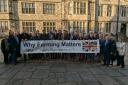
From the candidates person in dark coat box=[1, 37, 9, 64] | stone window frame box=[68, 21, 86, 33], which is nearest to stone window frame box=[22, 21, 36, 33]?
stone window frame box=[68, 21, 86, 33]

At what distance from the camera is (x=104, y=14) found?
40.1 meters

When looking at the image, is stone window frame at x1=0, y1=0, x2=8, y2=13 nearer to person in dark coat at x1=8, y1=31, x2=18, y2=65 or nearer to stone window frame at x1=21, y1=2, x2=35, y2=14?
stone window frame at x1=21, y1=2, x2=35, y2=14

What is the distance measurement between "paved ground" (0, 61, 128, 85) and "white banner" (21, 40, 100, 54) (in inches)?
40.0

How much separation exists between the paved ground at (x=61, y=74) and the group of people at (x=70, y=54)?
2.68 feet

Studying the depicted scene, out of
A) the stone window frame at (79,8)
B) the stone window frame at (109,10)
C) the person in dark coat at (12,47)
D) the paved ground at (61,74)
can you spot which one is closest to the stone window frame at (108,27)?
the stone window frame at (109,10)

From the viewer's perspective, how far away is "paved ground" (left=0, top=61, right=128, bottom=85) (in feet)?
31.0

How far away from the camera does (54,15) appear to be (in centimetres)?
3747

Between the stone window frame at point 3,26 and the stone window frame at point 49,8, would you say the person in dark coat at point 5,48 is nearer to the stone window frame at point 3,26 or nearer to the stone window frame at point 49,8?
the stone window frame at point 3,26

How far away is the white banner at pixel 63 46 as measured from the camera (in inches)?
552

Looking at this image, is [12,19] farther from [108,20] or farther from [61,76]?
[61,76]

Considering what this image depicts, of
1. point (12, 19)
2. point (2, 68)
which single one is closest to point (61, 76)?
point (2, 68)

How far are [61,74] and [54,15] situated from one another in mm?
27315

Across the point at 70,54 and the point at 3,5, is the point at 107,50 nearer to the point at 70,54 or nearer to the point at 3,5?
the point at 70,54

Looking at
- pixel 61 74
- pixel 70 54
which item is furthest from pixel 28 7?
pixel 61 74
